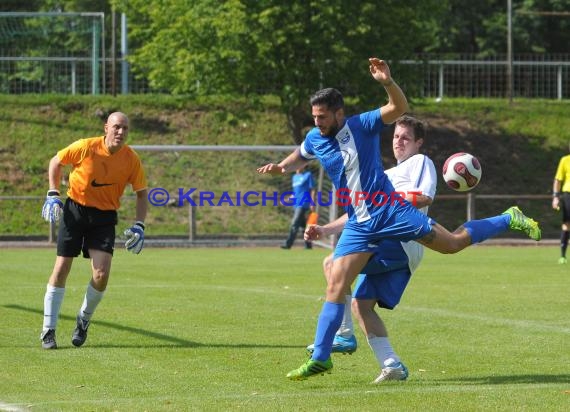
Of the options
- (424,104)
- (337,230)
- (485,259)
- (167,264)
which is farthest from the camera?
(424,104)

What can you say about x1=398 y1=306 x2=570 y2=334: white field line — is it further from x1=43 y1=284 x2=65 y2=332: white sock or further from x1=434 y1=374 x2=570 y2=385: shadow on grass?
x1=43 y1=284 x2=65 y2=332: white sock

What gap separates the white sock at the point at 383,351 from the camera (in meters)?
8.25

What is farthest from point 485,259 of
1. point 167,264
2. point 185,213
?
Answer: point 185,213

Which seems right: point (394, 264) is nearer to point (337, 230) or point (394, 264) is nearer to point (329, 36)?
point (337, 230)

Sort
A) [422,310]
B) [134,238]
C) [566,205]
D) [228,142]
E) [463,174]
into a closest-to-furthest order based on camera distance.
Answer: [463,174], [134,238], [422,310], [566,205], [228,142]

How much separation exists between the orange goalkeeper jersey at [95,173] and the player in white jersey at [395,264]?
2.41 metres

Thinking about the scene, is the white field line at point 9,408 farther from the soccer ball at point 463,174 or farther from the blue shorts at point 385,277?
the soccer ball at point 463,174

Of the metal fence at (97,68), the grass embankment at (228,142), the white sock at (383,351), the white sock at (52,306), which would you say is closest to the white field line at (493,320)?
the white sock at (383,351)

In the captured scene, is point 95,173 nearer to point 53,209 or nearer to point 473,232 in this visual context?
point 53,209

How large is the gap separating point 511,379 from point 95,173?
4120 mm

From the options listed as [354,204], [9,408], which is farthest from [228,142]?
[9,408]

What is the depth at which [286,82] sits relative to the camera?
3191cm

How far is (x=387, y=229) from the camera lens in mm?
8055

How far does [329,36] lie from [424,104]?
6610mm
